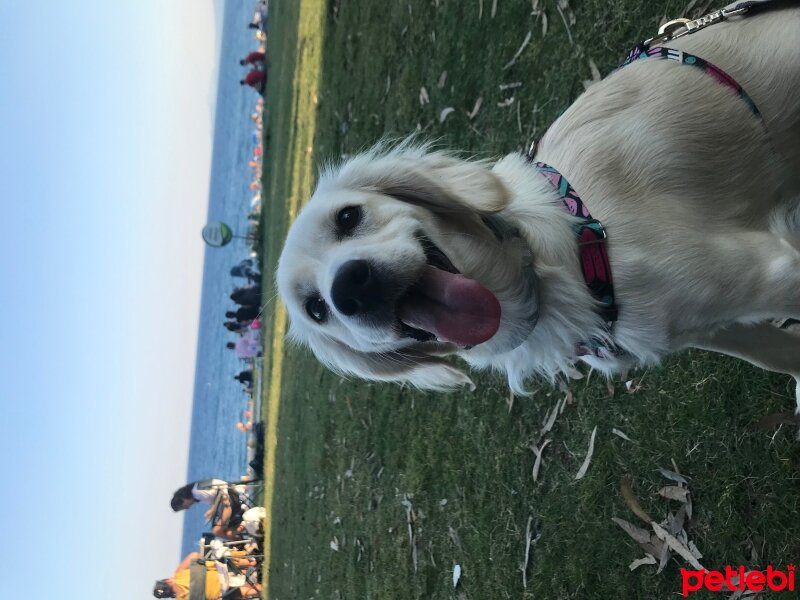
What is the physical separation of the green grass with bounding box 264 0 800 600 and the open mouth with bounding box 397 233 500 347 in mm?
1778

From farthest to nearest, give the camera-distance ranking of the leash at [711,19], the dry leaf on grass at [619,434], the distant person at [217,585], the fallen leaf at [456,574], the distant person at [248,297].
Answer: the distant person at [248,297], the distant person at [217,585], the fallen leaf at [456,574], the dry leaf on grass at [619,434], the leash at [711,19]

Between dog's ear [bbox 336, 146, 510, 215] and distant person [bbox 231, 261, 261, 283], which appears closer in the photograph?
dog's ear [bbox 336, 146, 510, 215]

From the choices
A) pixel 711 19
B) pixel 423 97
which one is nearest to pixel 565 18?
pixel 711 19

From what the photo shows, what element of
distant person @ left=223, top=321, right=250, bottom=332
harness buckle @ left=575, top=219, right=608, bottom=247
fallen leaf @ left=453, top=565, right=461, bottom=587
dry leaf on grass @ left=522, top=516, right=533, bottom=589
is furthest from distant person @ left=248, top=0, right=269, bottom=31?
harness buckle @ left=575, top=219, right=608, bottom=247

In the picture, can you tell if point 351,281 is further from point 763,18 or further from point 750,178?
point 763,18

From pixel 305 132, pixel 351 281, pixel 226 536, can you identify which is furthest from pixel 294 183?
pixel 351 281

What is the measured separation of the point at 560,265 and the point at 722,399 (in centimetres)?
157

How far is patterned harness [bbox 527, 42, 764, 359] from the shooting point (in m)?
2.34

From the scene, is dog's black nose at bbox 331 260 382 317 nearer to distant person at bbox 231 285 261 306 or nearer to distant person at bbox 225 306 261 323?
distant person at bbox 225 306 261 323

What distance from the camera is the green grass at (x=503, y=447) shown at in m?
3.26

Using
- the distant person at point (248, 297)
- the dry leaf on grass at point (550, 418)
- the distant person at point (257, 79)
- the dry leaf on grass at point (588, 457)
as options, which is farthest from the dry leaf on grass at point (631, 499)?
the distant person at point (257, 79)

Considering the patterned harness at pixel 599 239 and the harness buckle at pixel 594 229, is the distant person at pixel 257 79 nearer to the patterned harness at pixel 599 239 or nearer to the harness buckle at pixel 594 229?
the patterned harness at pixel 599 239

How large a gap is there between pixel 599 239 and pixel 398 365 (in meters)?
1.01

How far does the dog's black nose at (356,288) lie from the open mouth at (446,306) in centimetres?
11
